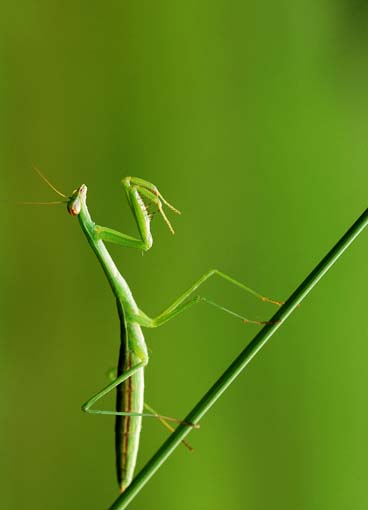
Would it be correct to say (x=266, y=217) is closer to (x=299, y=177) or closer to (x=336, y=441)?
(x=299, y=177)

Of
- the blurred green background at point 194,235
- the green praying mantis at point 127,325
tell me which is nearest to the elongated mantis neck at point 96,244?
the green praying mantis at point 127,325

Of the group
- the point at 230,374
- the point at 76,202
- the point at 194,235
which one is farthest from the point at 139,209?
the point at 194,235

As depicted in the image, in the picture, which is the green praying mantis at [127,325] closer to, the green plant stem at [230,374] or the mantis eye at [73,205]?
the mantis eye at [73,205]

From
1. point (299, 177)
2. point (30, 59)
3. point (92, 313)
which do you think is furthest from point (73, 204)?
point (30, 59)

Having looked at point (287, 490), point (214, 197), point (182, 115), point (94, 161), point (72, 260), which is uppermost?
point (182, 115)

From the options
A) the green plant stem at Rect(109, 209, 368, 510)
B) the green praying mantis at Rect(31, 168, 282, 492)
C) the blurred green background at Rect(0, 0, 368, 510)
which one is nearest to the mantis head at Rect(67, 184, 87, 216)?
the green praying mantis at Rect(31, 168, 282, 492)

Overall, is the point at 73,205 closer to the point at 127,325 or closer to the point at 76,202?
the point at 76,202
